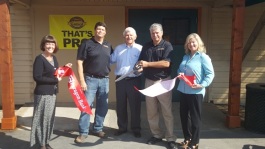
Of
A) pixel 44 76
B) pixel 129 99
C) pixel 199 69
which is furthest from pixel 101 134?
pixel 199 69

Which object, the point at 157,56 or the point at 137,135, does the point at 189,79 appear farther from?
the point at 137,135

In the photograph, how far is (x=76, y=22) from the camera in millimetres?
6973

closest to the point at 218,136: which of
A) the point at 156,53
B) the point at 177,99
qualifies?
the point at 156,53

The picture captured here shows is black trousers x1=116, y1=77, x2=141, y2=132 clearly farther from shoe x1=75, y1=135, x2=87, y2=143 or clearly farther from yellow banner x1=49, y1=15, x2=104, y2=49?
yellow banner x1=49, y1=15, x2=104, y2=49

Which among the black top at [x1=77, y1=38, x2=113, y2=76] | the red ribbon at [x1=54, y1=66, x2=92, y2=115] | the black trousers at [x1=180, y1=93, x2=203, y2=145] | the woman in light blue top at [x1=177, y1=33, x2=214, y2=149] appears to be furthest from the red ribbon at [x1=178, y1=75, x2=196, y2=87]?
the red ribbon at [x1=54, y1=66, x2=92, y2=115]

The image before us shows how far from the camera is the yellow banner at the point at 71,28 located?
6.95m

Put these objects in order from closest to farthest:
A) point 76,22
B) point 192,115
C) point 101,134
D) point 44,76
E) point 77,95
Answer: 1. point 44,76
2. point 192,115
3. point 77,95
4. point 101,134
5. point 76,22

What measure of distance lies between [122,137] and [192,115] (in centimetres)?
132

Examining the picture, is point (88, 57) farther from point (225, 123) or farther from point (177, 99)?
point (177, 99)

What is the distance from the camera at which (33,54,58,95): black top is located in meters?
3.92

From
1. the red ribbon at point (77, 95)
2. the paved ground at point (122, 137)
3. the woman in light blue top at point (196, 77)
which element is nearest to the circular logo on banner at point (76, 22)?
the paved ground at point (122, 137)

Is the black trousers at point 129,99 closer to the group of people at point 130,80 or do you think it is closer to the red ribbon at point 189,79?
the group of people at point 130,80

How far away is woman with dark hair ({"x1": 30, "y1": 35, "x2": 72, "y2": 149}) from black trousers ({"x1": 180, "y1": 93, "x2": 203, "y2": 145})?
5.97 ft

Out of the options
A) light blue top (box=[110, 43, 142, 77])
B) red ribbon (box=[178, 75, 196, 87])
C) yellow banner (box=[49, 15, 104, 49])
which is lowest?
red ribbon (box=[178, 75, 196, 87])
